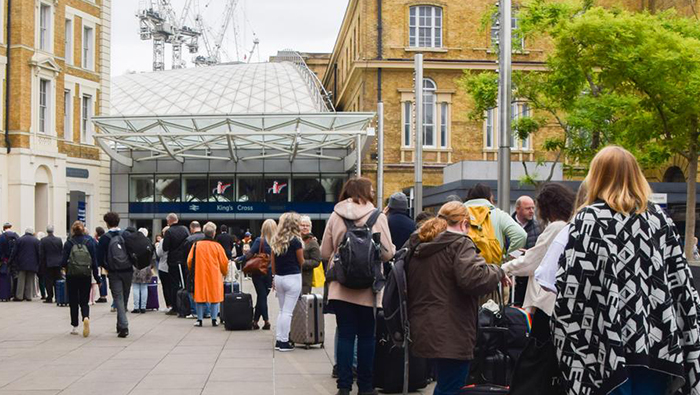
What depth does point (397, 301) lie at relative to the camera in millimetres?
6883

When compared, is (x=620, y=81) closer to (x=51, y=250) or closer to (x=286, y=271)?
(x=286, y=271)

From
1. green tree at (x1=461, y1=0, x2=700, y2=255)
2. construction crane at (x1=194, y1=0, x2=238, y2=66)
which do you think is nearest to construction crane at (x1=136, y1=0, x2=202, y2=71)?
construction crane at (x1=194, y1=0, x2=238, y2=66)

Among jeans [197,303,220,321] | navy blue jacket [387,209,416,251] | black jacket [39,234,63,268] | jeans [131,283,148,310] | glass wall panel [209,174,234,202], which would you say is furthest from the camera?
glass wall panel [209,174,234,202]

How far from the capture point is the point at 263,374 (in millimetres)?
10336

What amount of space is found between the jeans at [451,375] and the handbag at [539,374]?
1.91 meters

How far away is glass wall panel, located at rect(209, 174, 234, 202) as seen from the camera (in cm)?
5112

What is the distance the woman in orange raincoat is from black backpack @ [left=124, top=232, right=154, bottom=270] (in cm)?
82

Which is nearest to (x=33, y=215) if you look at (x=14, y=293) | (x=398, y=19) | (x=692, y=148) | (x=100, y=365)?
(x=14, y=293)

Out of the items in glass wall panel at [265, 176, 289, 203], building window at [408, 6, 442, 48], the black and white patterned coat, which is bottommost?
the black and white patterned coat

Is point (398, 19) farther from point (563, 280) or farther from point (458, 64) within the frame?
point (563, 280)

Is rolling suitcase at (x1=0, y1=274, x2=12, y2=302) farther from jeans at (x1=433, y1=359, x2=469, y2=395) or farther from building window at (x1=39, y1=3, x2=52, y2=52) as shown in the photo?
building window at (x1=39, y1=3, x2=52, y2=52)

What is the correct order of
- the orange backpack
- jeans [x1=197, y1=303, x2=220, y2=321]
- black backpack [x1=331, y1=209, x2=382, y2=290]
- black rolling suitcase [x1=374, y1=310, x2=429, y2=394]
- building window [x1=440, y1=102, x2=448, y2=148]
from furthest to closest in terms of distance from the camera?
building window [x1=440, y1=102, x2=448, y2=148]
jeans [x1=197, y1=303, x2=220, y2=321]
black rolling suitcase [x1=374, y1=310, x2=429, y2=394]
the orange backpack
black backpack [x1=331, y1=209, x2=382, y2=290]

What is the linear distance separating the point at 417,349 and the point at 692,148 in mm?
19469

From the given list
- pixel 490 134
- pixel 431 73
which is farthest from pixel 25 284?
pixel 490 134
